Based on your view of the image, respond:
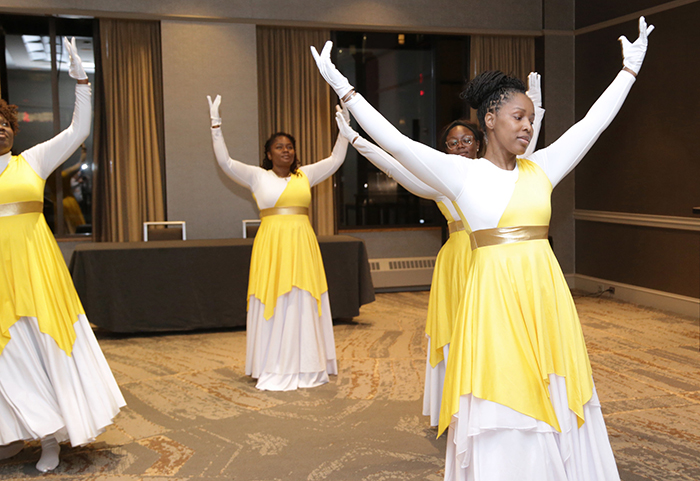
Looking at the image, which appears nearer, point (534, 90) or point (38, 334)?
point (38, 334)

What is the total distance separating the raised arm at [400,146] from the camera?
1.75 meters

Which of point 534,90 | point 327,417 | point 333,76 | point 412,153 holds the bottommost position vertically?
point 327,417

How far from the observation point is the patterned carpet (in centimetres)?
286

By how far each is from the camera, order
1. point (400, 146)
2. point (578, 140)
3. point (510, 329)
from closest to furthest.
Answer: point (400, 146) < point (510, 329) < point (578, 140)

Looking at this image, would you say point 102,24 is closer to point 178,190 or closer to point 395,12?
point 178,190

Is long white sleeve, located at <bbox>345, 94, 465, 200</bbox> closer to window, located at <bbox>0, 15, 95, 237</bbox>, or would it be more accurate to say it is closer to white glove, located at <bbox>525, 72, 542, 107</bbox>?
white glove, located at <bbox>525, 72, 542, 107</bbox>

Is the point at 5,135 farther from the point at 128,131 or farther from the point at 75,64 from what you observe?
the point at 128,131

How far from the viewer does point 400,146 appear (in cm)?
176

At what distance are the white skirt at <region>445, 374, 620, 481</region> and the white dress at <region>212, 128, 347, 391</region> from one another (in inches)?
91.6

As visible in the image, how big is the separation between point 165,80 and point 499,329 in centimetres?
628

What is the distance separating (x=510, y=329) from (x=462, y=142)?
4.89 feet
